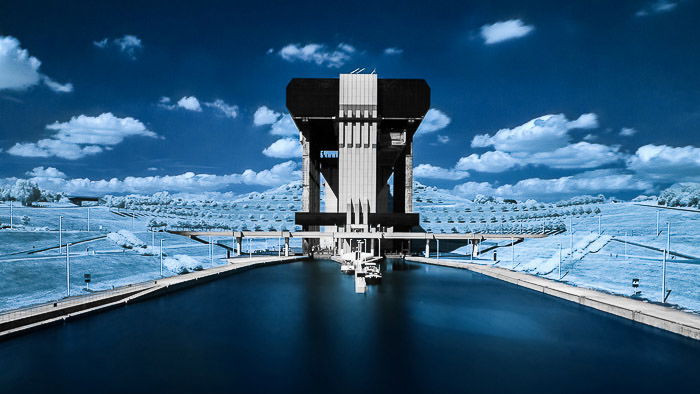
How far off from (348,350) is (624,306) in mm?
26658

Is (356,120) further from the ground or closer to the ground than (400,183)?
further from the ground

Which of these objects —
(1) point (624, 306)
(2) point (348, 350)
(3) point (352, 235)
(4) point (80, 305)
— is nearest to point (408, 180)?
(3) point (352, 235)

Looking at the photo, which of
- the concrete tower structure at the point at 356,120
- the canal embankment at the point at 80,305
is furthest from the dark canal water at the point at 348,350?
the concrete tower structure at the point at 356,120

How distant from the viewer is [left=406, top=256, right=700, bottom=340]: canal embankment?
27.4 metres

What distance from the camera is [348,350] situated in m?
26.1

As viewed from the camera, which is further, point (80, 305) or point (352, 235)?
point (352, 235)

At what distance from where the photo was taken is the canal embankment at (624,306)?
2744 cm

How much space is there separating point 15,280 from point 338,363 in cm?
3880

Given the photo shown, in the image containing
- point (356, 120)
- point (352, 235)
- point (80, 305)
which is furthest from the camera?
point (356, 120)

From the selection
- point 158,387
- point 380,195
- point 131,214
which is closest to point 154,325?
point 158,387

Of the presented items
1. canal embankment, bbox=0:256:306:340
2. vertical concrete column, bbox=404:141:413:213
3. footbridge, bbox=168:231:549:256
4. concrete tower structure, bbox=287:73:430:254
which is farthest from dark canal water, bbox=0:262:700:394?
vertical concrete column, bbox=404:141:413:213

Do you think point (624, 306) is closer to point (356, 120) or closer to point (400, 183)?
point (356, 120)

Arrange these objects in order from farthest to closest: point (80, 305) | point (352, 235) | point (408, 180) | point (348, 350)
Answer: point (408, 180) → point (352, 235) → point (80, 305) → point (348, 350)

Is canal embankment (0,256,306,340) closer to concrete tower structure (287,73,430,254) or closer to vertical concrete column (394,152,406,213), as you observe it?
concrete tower structure (287,73,430,254)
